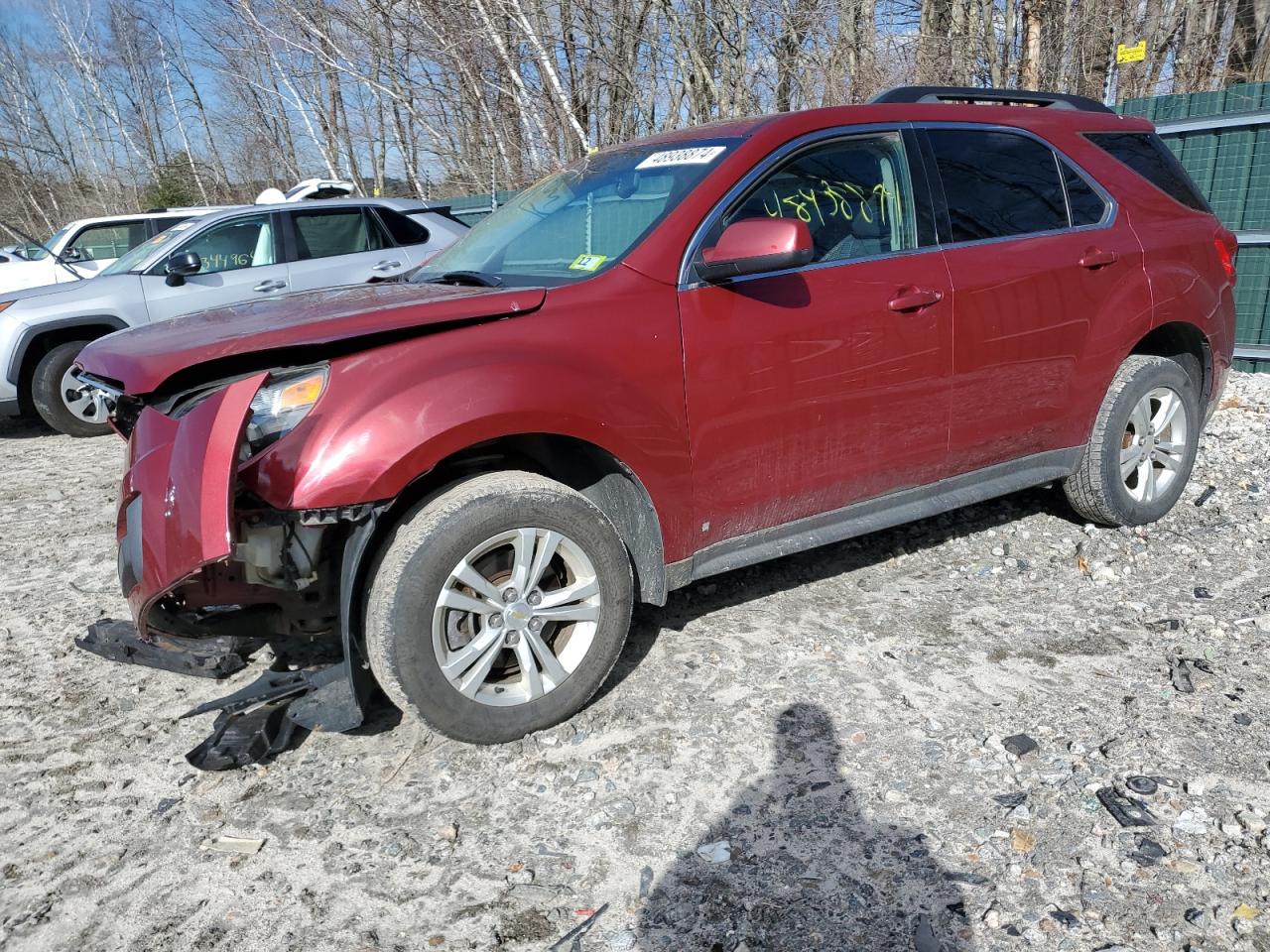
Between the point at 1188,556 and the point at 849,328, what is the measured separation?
7.23 ft

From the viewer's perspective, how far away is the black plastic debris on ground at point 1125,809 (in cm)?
242

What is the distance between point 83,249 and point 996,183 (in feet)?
35.7

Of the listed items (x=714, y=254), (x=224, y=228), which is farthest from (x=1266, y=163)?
(x=224, y=228)

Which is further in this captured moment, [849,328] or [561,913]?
[849,328]

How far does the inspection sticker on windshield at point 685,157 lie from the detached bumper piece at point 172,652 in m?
2.21

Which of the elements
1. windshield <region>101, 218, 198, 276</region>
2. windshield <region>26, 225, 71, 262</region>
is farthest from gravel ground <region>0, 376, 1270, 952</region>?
windshield <region>26, 225, 71, 262</region>

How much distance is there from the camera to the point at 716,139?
3.33m

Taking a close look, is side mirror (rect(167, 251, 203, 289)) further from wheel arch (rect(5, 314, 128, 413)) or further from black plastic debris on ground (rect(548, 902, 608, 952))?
black plastic debris on ground (rect(548, 902, 608, 952))

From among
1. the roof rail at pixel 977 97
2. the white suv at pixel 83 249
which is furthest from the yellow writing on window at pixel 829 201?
the white suv at pixel 83 249

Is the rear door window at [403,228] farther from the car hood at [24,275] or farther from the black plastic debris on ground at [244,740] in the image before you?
the black plastic debris on ground at [244,740]

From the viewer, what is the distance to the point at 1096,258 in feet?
12.8

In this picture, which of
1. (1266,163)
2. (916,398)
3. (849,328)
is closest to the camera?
(849,328)

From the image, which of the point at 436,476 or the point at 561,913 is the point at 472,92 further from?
the point at 561,913

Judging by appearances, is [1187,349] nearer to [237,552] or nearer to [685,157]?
[685,157]
